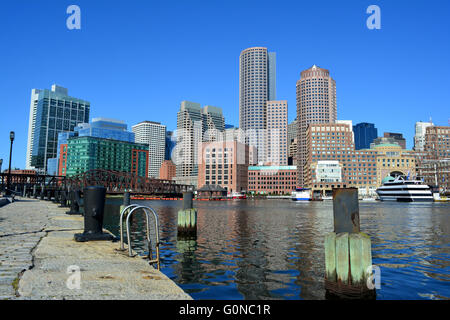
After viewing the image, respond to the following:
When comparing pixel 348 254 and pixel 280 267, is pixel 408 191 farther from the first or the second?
pixel 348 254

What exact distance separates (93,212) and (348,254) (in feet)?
34.4

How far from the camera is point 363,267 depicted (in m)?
8.90

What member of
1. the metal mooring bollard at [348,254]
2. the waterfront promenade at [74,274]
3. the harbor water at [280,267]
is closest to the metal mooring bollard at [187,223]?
the harbor water at [280,267]

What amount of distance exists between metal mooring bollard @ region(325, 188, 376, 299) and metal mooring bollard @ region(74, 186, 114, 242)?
9721mm

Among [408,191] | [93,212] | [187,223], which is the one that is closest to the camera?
[93,212]

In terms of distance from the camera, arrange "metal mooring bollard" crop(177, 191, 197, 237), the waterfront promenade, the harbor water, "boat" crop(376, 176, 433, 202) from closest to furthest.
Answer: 1. the waterfront promenade
2. the harbor water
3. "metal mooring bollard" crop(177, 191, 197, 237)
4. "boat" crop(376, 176, 433, 202)

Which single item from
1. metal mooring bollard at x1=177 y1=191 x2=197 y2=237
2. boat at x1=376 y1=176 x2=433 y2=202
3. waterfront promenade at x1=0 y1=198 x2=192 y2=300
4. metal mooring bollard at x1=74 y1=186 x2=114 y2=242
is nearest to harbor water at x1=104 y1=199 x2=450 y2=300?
metal mooring bollard at x1=177 y1=191 x2=197 y2=237

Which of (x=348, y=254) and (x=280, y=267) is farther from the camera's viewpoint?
(x=280, y=267)

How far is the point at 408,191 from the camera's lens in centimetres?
14075

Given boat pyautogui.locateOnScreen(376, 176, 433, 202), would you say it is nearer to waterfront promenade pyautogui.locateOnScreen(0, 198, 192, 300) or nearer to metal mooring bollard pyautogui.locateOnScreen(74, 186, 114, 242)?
metal mooring bollard pyautogui.locateOnScreen(74, 186, 114, 242)

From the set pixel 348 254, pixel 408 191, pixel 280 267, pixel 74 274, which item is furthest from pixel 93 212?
pixel 408 191

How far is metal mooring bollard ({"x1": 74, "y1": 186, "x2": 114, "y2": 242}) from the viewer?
14.2 meters
